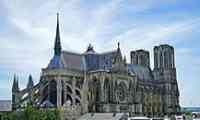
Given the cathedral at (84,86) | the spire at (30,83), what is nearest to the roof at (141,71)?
the cathedral at (84,86)

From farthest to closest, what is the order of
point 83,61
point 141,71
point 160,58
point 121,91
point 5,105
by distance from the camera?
point 160,58 < point 141,71 < point 83,61 < point 121,91 < point 5,105

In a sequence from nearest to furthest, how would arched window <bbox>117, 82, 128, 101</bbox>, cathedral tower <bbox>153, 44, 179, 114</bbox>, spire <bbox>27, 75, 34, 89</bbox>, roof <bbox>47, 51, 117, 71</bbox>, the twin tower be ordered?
roof <bbox>47, 51, 117, 71</bbox> < spire <bbox>27, 75, 34, 89</bbox> < arched window <bbox>117, 82, 128, 101</bbox> < cathedral tower <bbox>153, 44, 179, 114</bbox> < the twin tower

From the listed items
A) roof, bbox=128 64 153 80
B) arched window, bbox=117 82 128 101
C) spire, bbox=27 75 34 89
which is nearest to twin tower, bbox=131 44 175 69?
roof, bbox=128 64 153 80

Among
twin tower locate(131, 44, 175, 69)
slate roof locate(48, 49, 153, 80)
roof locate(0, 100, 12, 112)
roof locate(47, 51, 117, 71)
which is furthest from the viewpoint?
twin tower locate(131, 44, 175, 69)

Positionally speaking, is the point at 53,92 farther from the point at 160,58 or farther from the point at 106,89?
the point at 160,58

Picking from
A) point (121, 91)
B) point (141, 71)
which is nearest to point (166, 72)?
point (141, 71)

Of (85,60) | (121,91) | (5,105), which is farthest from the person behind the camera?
(85,60)

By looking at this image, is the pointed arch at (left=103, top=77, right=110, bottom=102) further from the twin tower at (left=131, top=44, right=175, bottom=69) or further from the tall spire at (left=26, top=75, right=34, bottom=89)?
the twin tower at (left=131, top=44, right=175, bottom=69)

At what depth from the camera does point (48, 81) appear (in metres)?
82.6

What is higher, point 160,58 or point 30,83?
point 160,58

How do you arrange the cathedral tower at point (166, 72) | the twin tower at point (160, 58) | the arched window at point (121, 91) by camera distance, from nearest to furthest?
the arched window at point (121, 91) → the cathedral tower at point (166, 72) → the twin tower at point (160, 58)

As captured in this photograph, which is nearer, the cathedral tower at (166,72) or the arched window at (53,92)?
the arched window at (53,92)

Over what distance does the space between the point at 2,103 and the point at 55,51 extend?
15.7 m

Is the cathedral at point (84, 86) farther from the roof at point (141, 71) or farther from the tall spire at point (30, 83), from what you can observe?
the roof at point (141, 71)
